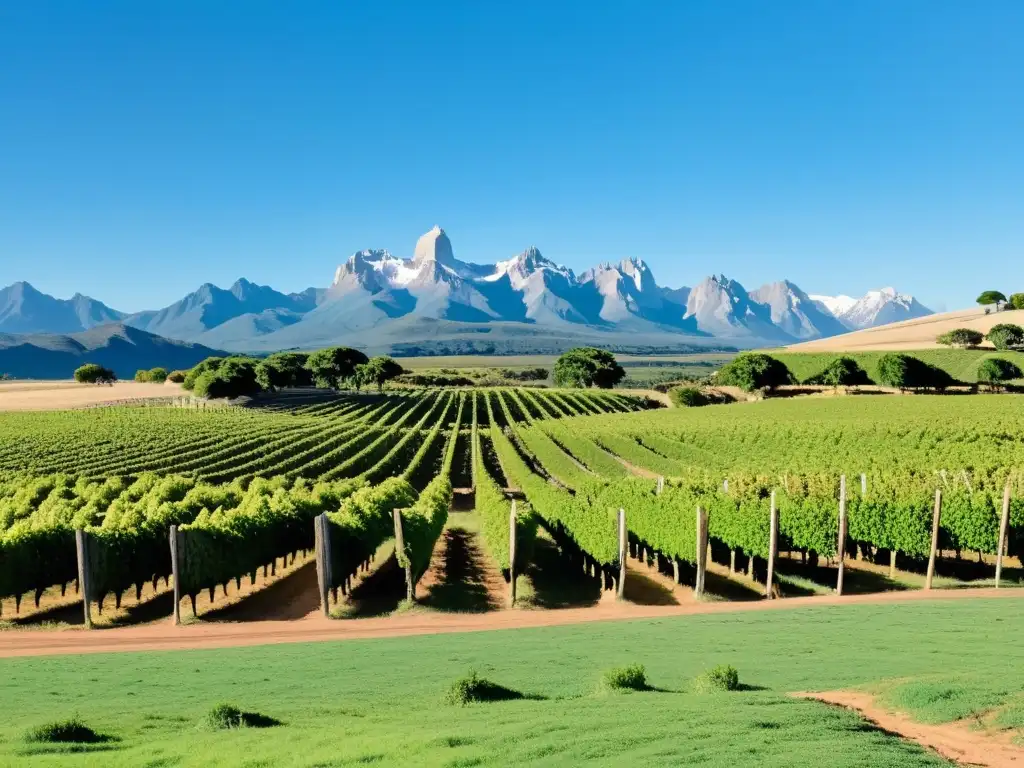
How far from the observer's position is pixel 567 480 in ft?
154

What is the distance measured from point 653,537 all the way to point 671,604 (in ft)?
11.3

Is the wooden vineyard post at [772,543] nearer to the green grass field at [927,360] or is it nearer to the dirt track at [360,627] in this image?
the dirt track at [360,627]

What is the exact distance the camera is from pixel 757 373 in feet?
358

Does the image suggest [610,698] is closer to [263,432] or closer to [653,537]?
[653,537]

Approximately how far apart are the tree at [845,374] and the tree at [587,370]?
48.4m

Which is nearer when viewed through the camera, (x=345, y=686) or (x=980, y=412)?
(x=345, y=686)

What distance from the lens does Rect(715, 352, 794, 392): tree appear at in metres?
Answer: 110

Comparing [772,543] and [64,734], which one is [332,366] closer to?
[772,543]

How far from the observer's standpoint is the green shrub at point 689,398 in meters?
108

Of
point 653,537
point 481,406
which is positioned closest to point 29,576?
point 653,537

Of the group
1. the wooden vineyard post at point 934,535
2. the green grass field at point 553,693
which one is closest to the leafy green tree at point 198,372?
the green grass field at point 553,693

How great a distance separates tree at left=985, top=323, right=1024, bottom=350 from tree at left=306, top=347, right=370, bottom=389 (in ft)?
388

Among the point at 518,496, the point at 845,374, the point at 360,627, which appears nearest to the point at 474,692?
the point at 360,627

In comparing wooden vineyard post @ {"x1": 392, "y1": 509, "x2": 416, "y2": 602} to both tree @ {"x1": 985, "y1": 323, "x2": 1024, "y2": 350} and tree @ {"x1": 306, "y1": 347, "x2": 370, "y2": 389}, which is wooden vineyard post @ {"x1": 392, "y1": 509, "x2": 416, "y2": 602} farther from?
tree @ {"x1": 306, "y1": 347, "x2": 370, "y2": 389}
